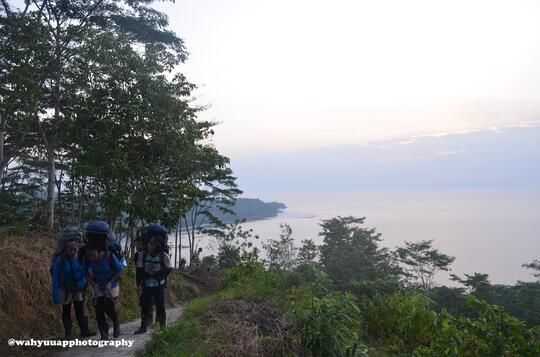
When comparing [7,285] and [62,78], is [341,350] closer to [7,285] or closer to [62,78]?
[7,285]

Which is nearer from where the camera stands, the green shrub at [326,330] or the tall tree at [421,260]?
the green shrub at [326,330]

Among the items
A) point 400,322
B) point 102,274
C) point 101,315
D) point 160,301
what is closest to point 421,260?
point 400,322

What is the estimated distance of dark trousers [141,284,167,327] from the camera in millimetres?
4746

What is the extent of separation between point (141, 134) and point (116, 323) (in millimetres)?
5260

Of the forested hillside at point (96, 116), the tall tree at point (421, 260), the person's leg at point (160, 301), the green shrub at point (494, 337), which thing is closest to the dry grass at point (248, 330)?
the person's leg at point (160, 301)

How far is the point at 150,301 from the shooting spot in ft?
15.9

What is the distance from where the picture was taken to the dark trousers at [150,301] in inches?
187

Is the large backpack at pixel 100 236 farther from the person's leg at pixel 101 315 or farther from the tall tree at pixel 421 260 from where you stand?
the tall tree at pixel 421 260

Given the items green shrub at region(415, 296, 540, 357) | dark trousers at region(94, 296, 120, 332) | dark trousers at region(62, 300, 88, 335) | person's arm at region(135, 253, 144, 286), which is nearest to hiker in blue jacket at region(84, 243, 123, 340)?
dark trousers at region(94, 296, 120, 332)

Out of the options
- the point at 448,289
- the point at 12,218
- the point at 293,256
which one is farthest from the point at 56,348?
the point at 293,256

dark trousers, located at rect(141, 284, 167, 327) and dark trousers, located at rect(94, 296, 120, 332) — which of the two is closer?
dark trousers, located at rect(94, 296, 120, 332)

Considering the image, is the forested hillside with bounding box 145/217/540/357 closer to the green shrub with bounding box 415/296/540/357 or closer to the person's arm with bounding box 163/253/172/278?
the green shrub with bounding box 415/296/540/357

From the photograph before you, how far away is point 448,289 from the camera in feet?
79.4

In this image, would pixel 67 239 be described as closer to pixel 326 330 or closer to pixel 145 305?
pixel 145 305
